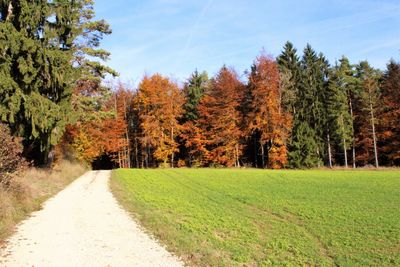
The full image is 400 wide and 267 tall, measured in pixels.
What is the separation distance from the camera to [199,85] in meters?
64.9

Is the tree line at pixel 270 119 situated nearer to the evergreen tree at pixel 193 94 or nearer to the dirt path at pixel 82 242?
the evergreen tree at pixel 193 94

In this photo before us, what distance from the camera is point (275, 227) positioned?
12820 mm

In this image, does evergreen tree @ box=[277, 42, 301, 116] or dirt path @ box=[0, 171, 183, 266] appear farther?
evergreen tree @ box=[277, 42, 301, 116]

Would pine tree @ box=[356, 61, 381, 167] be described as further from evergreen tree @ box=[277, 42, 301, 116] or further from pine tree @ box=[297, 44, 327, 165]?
evergreen tree @ box=[277, 42, 301, 116]

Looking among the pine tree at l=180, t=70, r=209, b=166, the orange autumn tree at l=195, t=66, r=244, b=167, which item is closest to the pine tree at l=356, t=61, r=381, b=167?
the orange autumn tree at l=195, t=66, r=244, b=167

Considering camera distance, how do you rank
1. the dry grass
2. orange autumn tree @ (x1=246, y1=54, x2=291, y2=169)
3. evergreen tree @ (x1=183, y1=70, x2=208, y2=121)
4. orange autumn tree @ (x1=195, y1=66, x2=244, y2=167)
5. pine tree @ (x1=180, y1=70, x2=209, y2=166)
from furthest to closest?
evergreen tree @ (x1=183, y1=70, x2=208, y2=121), pine tree @ (x1=180, y1=70, x2=209, y2=166), orange autumn tree @ (x1=195, y1=66, x2=244, y2=167), orange autumn tree @ (x1=246, y1=54, x2=291, y2=169), the dry grass

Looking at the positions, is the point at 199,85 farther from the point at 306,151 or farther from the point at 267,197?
the point at 267,197

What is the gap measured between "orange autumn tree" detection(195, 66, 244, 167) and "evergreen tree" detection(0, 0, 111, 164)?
31.4 metres

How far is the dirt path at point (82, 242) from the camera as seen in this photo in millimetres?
7871

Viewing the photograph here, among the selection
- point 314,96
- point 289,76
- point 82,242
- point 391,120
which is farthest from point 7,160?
point 391,120

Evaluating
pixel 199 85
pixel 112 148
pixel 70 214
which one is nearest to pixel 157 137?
pixel 112 148

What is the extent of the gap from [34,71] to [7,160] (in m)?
8.29

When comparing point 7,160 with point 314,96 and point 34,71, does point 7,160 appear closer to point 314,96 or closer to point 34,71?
point 34,71

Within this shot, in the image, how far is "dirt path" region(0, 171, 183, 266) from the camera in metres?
7.87
